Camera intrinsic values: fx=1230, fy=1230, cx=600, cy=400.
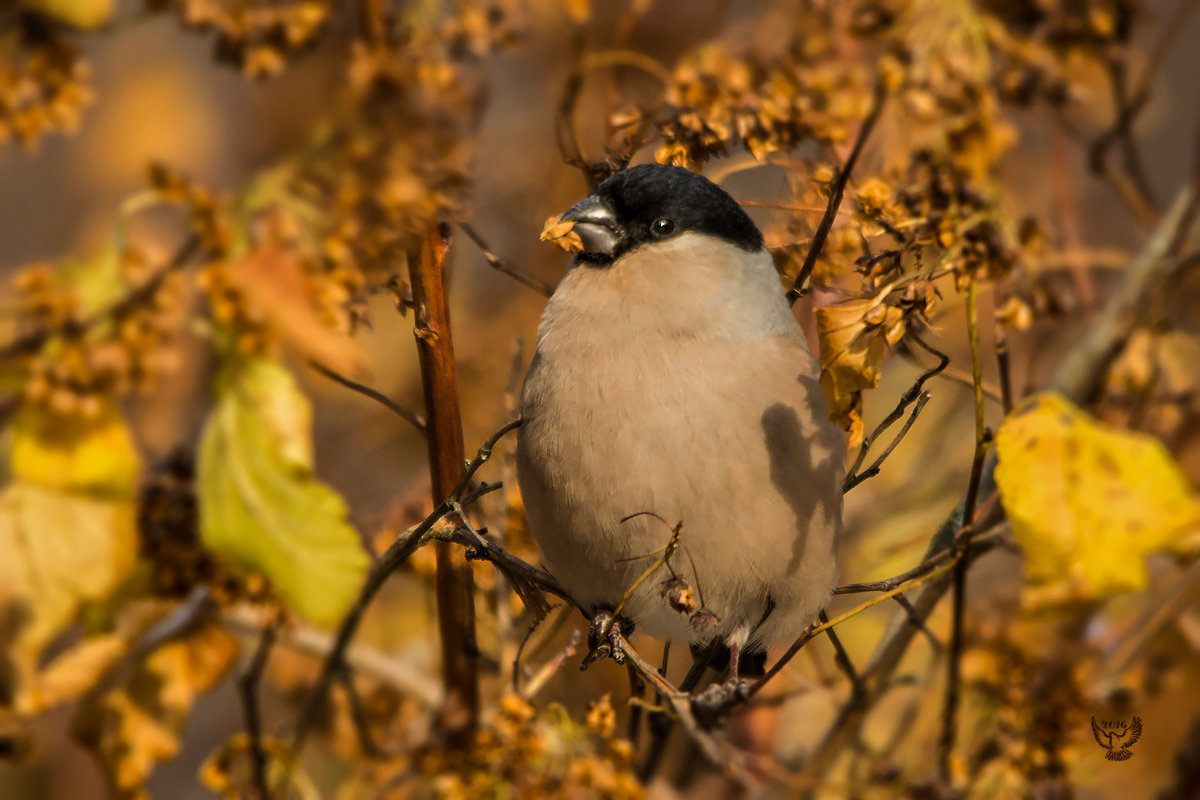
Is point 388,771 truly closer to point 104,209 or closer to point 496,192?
point 496,192

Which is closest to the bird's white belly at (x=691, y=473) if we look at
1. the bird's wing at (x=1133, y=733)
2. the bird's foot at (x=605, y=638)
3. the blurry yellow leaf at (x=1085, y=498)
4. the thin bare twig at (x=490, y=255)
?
the bird's foot at (x=605, y=638)

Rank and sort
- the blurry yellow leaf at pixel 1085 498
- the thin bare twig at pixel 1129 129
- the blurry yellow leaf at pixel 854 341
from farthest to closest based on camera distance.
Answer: the thin bare twig at pixel 1129 129 < the blurry yellow leaf at pixel 1085 498 < the blurry yellow leaf at pixel 854 341

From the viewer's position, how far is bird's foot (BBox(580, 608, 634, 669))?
5.34 feet

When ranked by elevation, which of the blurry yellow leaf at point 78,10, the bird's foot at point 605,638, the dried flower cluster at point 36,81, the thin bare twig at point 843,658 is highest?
the blurry yellow leaf at point 78,10

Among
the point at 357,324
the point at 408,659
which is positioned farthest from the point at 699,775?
the point at 357,324

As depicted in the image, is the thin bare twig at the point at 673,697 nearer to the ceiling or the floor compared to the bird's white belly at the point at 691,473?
nearer to the floor

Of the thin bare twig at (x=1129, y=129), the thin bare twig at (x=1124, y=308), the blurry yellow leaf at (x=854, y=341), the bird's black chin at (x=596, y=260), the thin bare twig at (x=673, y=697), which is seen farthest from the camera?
the thin bare twig at (x=1129, y=129)

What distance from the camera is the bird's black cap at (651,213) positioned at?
1.78 m

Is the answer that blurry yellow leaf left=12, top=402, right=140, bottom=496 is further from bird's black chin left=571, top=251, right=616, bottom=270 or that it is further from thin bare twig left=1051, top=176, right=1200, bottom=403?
thin bare twig left=1051, top=176, right=1200, bottom=403

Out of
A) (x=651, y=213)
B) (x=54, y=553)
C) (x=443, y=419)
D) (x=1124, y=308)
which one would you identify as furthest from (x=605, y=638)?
(x=1124, y=308)

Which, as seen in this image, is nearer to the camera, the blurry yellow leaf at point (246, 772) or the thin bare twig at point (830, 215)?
the thin bare twig at point (830, 215)

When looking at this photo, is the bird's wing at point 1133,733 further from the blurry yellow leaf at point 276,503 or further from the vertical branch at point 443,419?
the blurry yellow leaf at point 276,503

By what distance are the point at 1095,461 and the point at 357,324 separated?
40.3 inches
